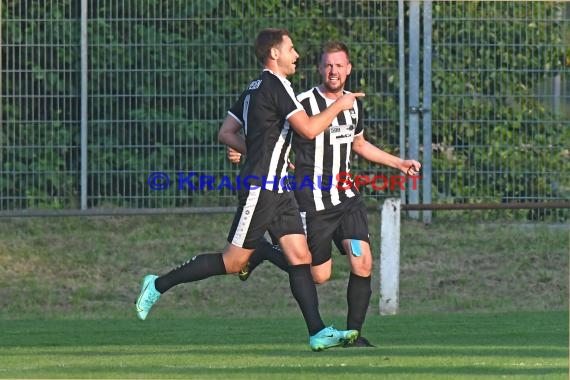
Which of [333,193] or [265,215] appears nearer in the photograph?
[265,215]

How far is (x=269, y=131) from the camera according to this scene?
30.7 ft

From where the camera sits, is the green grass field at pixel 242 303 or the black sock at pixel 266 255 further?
the black sock at pixel 266 255

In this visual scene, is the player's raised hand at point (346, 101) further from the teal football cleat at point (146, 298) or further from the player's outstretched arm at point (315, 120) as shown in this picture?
the teal football cleat at point (146, 298)

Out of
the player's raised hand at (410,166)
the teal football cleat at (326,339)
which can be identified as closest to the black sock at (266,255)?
the player's raised hand at (410,166)

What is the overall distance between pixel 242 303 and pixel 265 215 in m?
5.95

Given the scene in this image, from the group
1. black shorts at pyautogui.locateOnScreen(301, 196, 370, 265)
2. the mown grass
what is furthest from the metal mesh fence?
black shorts at pyautogui.locateOnScreen(301, 196, 370, 265)

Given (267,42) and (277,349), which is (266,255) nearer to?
(277,349)

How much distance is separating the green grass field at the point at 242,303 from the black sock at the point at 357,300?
0.22m

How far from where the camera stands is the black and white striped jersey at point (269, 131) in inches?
365

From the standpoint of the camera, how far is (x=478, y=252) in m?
16.3

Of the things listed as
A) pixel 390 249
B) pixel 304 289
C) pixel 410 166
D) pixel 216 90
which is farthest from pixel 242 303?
pixel 304 289

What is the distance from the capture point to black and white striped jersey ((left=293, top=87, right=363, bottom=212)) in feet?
33.4

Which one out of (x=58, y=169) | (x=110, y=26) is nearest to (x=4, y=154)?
(x=58, y=169)

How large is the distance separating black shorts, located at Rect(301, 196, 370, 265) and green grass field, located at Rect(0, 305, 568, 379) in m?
0.74
